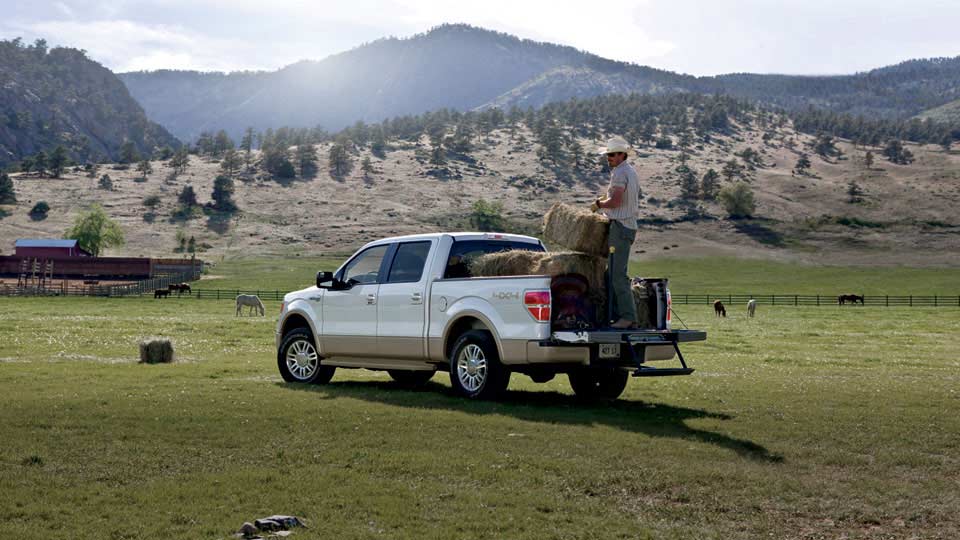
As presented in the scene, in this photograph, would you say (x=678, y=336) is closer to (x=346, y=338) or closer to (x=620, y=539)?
(x=346, y=338)

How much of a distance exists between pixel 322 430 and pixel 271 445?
1069 millimetres

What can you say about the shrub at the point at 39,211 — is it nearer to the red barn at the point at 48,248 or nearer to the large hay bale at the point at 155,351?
the red barn at the point at 48,248

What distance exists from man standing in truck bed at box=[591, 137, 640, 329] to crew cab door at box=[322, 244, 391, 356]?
182 inches

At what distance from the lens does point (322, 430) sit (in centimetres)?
1237

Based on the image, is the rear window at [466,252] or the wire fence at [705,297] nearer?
the rear window at [466,252]

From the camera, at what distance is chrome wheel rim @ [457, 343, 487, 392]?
15.4 metres

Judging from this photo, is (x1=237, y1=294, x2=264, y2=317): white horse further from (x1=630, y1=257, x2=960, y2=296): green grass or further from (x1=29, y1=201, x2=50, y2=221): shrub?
(x1=29, y1=201, x2=50, y2=221): shrub

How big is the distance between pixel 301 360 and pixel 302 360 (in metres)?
0.03

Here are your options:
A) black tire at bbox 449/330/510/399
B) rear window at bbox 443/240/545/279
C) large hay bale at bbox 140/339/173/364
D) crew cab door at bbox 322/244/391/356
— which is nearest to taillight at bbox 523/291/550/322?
black tire at bbox 449/330/510/399

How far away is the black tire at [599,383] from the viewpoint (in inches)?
655

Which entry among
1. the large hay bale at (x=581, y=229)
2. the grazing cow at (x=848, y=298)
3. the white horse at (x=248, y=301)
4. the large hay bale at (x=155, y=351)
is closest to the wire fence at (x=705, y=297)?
the grazing cow at (x=848, y=298)

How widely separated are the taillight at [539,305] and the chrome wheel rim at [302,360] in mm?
5464

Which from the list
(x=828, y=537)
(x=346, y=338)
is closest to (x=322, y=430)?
(x=346, y=338)

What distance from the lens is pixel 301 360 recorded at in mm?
18547
